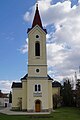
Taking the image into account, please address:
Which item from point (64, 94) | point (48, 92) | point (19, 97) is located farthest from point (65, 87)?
point (48, 92)

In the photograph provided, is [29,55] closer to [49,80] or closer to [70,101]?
[49,80]

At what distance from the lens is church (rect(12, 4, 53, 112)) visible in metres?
56.6

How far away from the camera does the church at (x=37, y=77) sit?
56.6 meters

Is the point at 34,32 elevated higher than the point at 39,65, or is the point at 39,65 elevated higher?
the point at 34,32

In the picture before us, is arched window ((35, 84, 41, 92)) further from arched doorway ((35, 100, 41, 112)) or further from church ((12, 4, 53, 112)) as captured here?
arched doorway ((35, 100, 41, 112))

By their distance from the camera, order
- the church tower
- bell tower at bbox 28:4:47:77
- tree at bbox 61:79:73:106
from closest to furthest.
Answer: the church tower → bell tower at bbox 28:4:47:77 → tree at bbox 61:79:73:106

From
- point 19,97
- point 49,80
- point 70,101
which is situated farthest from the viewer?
point 70,101

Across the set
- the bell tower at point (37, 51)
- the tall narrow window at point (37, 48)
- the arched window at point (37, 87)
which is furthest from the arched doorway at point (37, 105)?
the tall narrow window at point (37, 48)

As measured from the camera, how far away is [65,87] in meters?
84.9

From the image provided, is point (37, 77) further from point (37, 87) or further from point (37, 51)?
point (37, 51)

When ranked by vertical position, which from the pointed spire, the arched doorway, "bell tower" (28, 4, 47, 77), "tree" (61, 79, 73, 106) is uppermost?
the pointed spire

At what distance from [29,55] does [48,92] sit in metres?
9.00

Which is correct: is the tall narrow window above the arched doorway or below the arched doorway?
above

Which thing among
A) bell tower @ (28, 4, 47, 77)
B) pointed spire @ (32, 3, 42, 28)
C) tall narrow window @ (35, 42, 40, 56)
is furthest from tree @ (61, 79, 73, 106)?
pointed spire @ (32, 3, 42, 28)
